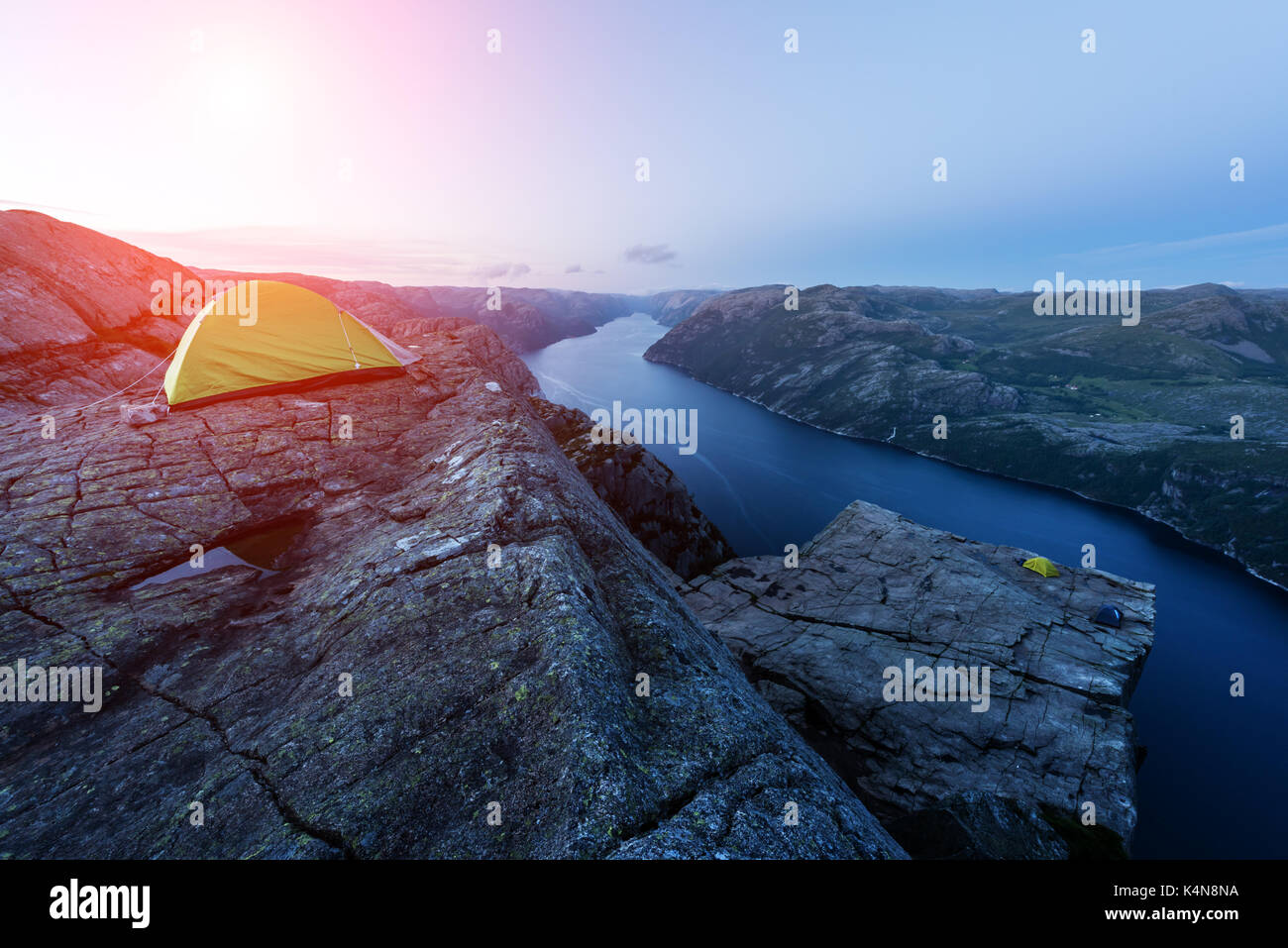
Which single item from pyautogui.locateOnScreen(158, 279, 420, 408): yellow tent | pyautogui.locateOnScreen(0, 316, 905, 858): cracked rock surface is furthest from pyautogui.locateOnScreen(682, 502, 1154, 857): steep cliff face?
pyautogui.locateOnScreen(158, 279, 420, 408): yellow tent

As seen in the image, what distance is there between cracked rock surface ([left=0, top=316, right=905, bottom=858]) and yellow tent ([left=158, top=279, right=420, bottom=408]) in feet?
11.4

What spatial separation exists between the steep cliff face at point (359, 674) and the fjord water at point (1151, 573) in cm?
5156

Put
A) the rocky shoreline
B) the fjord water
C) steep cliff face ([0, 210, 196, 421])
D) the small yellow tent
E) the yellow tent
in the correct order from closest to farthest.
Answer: the rocky shoreline → the yellow tent → steep cliff face ([0, 210, 196, 421]) → the small yellow tent → the fjord water

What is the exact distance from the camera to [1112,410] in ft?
427

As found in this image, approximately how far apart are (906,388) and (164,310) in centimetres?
17416

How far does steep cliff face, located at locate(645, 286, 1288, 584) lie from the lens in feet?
282

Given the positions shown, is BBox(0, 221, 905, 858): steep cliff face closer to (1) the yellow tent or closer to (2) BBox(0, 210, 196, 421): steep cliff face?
(1) the yellow tent

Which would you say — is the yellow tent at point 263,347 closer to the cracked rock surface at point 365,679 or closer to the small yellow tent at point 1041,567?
the cracked rock surface at point 365,679

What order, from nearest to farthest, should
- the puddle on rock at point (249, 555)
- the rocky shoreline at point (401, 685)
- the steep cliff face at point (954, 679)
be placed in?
the rocky shoreline at point (401, 685) < the puddle on rock at point (249, 555) < the steep cliff face at point (954, 679)

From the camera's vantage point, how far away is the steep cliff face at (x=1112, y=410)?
85.9m

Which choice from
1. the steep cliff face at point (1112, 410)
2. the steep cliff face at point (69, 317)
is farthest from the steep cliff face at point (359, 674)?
the steep cliff face at point (1112, 410)

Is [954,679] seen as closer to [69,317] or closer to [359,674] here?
[359,674]

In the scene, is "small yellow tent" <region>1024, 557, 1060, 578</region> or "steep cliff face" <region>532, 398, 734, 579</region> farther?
"steep cliff face" <region>532, 398, 734, 579</region>

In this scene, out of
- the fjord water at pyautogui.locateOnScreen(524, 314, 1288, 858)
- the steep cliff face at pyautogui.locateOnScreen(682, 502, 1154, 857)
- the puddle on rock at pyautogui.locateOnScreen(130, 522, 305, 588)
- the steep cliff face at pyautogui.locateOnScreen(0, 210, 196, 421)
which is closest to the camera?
the puddle on rock at pyautogui.locateOnScreen(130, 522, 305, 588)
